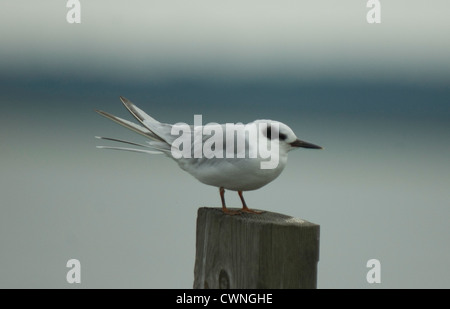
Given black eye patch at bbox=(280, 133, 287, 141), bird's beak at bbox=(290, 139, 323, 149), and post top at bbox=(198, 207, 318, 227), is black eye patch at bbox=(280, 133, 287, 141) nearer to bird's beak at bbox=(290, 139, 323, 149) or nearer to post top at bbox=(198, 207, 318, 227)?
bird's beak at bbox=(290, 139, 323, 149)

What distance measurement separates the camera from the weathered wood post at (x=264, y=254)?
2713 mm

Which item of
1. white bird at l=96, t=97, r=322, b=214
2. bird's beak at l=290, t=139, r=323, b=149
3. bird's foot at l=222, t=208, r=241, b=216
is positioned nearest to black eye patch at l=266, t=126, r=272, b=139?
white bird at l=96, t=97, r=322, b=214

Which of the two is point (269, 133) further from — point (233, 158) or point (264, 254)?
point (264, 254)

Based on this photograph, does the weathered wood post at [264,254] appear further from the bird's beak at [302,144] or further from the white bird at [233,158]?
the bird's beak at [302,144]

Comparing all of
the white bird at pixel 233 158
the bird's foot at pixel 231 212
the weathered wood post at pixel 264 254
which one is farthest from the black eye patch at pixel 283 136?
the weathered wood post at pixel 264 254

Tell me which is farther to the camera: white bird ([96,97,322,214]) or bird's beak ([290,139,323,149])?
bird's beak ([290,139,323,149])

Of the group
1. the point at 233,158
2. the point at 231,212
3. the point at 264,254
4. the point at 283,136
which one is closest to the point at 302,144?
the point at 283,136

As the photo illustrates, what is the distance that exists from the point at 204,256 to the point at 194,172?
29.2 inches

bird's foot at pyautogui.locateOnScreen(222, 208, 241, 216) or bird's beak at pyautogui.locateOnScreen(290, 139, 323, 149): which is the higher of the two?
bird's beak at pyautogui.locateOnScreen(290, 139, 323, 149)

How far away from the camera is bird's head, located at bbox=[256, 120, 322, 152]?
137 inches

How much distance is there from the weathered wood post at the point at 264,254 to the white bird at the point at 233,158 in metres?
0.36

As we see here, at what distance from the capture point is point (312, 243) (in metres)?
2.77
